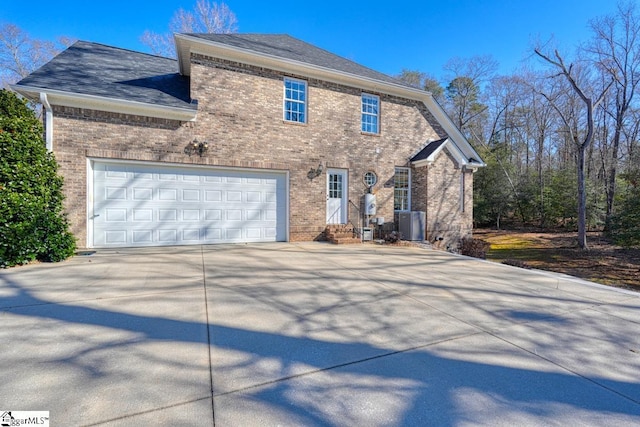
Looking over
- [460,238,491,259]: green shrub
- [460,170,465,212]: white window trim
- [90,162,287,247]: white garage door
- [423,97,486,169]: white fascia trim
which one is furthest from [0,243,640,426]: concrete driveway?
[423,97,486,169]: white fascia trim

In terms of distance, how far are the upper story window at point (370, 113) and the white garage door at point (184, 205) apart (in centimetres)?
407

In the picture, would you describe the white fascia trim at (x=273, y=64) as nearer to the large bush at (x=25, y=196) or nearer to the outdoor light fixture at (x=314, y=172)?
the outdoor light fixture at (x=314, y=172)

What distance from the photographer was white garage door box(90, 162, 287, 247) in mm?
7980

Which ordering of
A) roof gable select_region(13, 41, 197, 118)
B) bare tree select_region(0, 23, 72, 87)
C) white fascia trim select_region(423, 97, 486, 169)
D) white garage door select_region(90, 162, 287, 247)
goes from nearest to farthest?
1. roof gable select_region(13, 41, 197, 118)
2. white garage door select_region(90, 162, 287, 247)
3. white fascia trim select_region(423, 97, 486, 169)
4. bare tree select_region(0, 23, 72, 87)

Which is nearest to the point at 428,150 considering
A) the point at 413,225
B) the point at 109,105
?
the point at 413,225

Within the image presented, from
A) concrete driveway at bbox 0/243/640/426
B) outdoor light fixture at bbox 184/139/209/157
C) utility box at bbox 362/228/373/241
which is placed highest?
outdoor light fixture at bbox 184/139/209/157

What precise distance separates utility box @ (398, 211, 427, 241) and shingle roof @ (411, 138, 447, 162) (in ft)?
7.38

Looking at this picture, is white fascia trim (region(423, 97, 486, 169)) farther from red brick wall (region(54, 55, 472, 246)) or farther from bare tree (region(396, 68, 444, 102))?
bare tree (region(396, 68, 444, 102))

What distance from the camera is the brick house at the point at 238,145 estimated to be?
25.5 ft

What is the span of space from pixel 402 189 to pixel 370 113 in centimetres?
331

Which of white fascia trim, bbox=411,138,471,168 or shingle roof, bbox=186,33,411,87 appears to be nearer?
shingle roof, bbox=186,33,411,87

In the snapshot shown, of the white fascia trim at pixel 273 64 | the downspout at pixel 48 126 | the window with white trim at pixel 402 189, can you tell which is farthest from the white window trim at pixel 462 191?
the downspout at pixel 48 126

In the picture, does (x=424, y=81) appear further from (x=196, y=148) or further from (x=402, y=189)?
(x=196, y=148)

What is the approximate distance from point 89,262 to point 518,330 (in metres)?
7.52
